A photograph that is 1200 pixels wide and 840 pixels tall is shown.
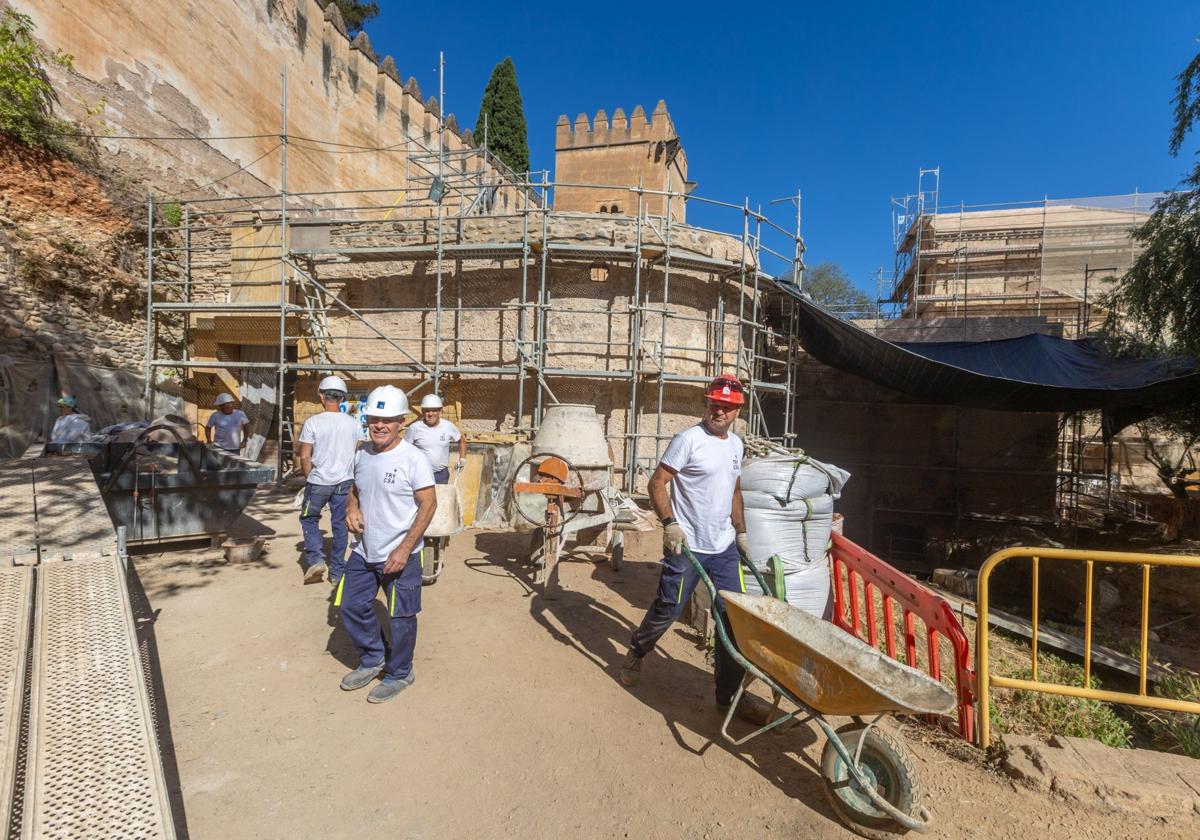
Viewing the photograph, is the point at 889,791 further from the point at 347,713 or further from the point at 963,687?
the point at 347,713

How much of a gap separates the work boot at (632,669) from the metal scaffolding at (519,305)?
577cm

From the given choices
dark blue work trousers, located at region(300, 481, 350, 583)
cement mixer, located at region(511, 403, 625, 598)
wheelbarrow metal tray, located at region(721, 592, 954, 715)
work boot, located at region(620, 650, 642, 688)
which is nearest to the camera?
wheelbarrow metal tray, located at region(721, 592, 954, 715)

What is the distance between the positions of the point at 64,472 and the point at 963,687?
6.59 metres

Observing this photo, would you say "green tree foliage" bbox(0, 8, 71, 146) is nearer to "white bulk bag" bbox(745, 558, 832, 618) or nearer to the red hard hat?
the red hard hat

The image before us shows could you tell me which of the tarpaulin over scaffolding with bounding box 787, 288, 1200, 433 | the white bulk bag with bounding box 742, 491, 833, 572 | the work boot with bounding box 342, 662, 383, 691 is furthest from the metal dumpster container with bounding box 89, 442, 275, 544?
the tarpaulin over scaffolding with bounding box 787, 288, 1200, 433

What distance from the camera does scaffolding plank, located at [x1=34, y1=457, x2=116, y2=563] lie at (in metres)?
3.09

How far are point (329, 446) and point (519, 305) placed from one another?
5323mm

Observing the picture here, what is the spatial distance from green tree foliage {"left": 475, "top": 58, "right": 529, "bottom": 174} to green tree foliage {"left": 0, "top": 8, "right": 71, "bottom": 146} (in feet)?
70.7

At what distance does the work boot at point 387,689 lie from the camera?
3.34 m

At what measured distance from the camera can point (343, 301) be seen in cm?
1091

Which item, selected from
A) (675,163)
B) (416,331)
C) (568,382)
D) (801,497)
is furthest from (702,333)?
(675,163)

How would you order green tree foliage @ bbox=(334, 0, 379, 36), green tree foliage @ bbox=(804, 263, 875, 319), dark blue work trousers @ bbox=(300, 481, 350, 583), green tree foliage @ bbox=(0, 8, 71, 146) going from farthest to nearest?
1. green tree foliage @ bbox=(804, 263, 875, 319)
2. green tree foliage @ bbox=(334, 0, 379, 36)
3. green tree foliage @ bbox=(0, 8, 71, 146)
4. dark blue work trousers @ bbox=(300, 481, 350, 583)

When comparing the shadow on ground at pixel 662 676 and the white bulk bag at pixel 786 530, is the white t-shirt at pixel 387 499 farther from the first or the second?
the white bulk bag at pixel 786 530

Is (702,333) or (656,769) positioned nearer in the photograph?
(656,769)
